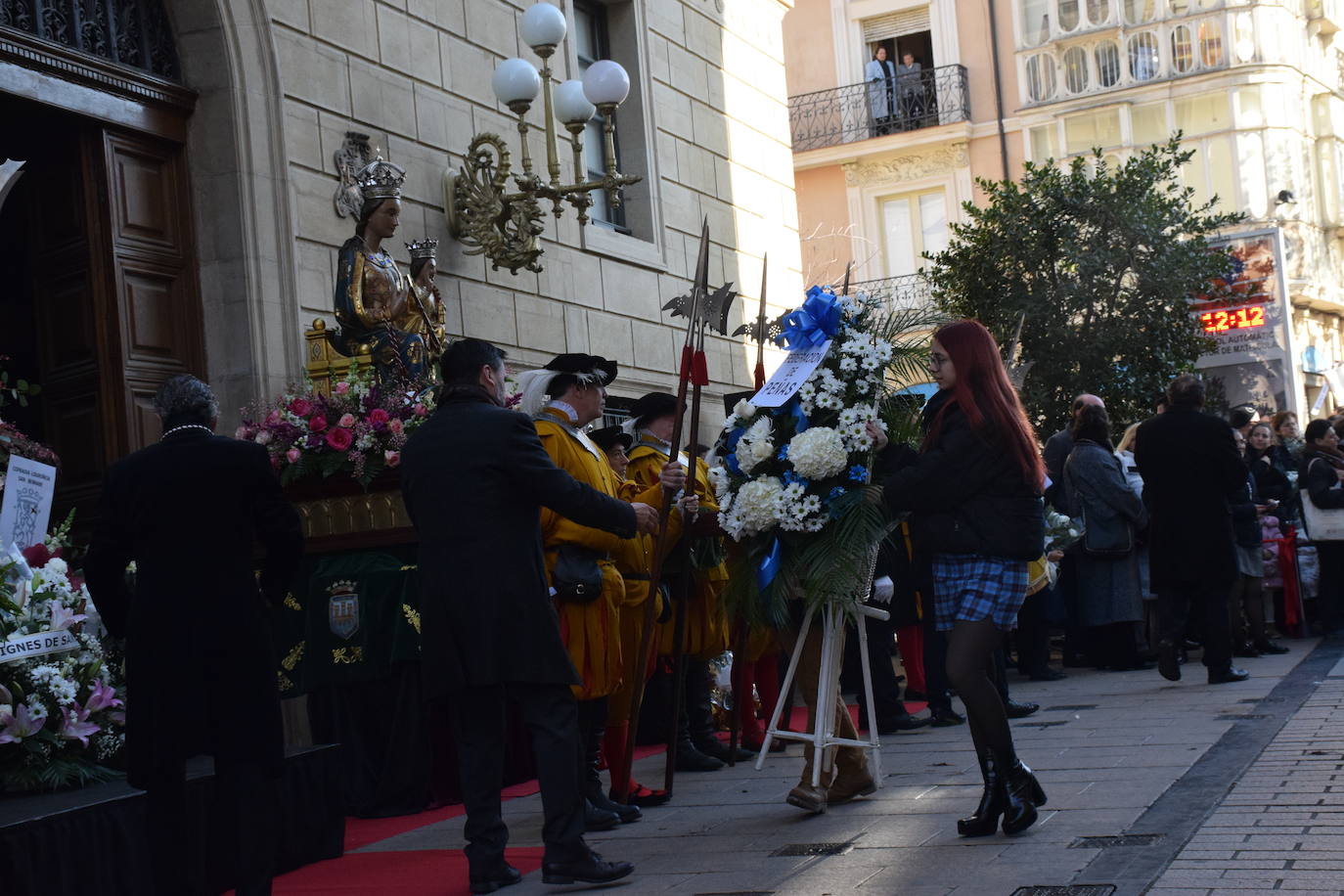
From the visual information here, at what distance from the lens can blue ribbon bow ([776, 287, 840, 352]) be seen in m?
6.62

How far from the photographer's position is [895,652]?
1367 cm

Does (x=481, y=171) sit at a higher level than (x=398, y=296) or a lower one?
higher

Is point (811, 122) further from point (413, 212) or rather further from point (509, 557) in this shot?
point (509, 557)

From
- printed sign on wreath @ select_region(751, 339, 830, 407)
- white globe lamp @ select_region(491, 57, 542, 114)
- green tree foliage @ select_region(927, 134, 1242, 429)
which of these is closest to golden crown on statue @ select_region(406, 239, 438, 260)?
white globe lamp @ select_region(491, 57, 542, 114)

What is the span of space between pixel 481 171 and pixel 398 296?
224 cm

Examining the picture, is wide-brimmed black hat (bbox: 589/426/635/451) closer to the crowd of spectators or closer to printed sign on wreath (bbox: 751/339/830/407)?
the crowd of spectators

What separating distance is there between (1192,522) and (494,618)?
234 inches

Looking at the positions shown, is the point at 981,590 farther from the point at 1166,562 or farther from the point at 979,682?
the point at 1166,562

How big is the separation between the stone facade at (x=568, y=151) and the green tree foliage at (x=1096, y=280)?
435 cm

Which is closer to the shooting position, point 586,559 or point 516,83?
point 586,559

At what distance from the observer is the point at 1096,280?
20.1 metres

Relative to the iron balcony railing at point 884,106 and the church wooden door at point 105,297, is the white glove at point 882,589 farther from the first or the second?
the iron balcony railing at point 884,106

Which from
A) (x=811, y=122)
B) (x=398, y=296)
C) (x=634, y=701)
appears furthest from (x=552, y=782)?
(x=811, y=122)

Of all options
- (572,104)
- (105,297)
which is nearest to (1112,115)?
(572,104)
